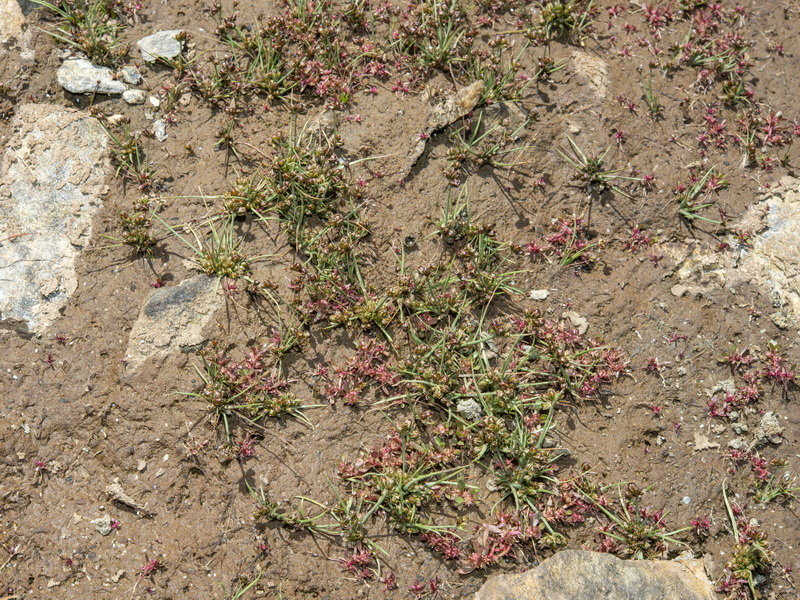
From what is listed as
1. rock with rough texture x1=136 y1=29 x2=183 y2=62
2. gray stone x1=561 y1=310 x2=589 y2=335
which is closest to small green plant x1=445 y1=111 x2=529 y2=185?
gray stone x1=561 y1=310 x2=589 y2=335

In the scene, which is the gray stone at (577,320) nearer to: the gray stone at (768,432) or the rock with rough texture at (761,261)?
the rock with rough texture at (761,261)

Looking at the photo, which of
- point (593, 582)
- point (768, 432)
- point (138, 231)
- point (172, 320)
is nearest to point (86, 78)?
point (138, 231)

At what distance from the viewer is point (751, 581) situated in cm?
523

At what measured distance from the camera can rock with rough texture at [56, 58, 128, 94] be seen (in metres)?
6.35

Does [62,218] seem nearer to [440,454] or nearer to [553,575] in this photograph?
[440,454]

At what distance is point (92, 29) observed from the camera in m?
6.43

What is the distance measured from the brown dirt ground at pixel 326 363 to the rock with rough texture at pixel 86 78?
0.44ft

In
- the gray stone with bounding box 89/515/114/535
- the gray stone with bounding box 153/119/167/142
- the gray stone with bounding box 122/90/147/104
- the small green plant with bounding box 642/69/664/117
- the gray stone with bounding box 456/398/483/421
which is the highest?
the small green plant with bounding box 642/69/664/117

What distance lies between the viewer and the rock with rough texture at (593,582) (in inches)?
188

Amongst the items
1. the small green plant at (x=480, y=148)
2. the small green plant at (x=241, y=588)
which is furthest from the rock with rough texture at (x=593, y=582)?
the small green plant at (x=480, y=148)

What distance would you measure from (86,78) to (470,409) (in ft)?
16.6

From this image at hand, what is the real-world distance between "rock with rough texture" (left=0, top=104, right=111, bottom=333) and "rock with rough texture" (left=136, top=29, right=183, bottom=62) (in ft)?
3.00

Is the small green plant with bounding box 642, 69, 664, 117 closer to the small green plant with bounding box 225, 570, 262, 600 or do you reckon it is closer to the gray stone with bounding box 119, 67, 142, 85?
the gray stone with bounding box 119, 67, 142, 85

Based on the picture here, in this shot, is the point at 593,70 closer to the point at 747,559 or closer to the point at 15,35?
the point at 747,559
